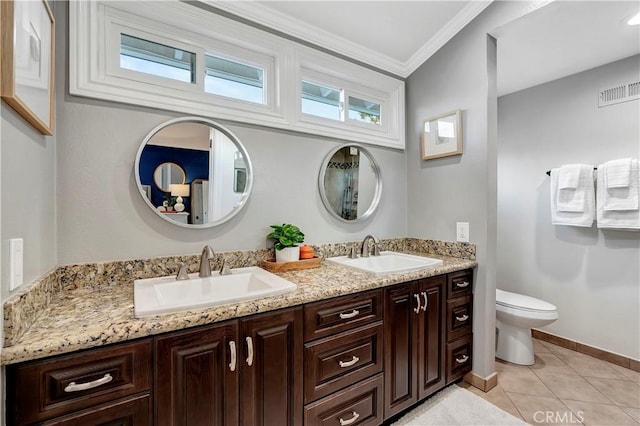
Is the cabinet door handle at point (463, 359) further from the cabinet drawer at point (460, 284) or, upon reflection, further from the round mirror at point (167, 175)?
the round mirror at point (167, 175)

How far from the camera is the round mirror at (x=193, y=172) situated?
55.8 inches

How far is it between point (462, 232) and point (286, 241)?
1.32 metres

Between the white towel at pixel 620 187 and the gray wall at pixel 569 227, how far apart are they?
0.17 metres

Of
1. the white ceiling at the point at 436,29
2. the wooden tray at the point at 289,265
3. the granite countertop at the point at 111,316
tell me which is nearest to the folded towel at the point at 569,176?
the white ceiling at the point at 436,29

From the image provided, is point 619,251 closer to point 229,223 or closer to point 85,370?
point 229,223

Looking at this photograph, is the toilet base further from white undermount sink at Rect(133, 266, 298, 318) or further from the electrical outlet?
white undermount sink at Rect(133, 266, 298, 318)

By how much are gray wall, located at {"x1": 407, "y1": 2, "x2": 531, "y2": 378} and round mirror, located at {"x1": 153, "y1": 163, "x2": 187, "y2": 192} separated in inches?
72.7

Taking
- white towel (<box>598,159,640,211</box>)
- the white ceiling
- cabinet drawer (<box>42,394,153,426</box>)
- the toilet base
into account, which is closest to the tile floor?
the toilet base

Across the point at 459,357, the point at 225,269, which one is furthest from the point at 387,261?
the point at 225,269

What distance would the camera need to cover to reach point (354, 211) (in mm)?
2184

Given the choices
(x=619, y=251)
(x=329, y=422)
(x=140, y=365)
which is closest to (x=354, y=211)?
(x=329, y=422)

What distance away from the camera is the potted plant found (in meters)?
1.67

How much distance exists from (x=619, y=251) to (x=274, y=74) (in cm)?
293

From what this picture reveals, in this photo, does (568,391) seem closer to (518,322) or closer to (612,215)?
(518,322)
